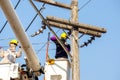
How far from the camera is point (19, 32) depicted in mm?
11680

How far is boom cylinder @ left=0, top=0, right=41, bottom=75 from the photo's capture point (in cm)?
1059

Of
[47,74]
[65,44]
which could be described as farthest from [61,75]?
[65,44]

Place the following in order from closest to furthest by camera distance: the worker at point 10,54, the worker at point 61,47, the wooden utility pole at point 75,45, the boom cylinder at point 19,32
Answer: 1. the boom cylinder at point 19,32
2. the wooden utility pole at point 75,45
3. the worker at point 10,54
4. the worker at point 61,47

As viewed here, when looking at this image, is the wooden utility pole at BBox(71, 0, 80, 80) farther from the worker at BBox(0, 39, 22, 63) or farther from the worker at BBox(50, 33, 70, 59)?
the worker at BBox(0, 39, 22, 63)

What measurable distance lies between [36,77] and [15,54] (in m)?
1.05

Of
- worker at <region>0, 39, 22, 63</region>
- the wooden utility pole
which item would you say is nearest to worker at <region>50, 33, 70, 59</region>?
the wooden utility pole

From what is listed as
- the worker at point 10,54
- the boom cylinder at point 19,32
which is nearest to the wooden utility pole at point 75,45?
the boom cylinder at point 19,32

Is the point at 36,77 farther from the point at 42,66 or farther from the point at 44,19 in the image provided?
the point at 44,19

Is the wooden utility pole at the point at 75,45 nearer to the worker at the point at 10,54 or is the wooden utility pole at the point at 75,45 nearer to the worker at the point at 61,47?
the worker at the point at 61,47

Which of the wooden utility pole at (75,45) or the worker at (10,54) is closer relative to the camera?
the wooden utility pole at (75,45)

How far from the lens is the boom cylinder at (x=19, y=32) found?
10593 mm

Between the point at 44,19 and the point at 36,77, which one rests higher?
the point at 44,19

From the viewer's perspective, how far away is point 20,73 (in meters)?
13.7

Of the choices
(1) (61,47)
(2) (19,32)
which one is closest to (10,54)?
(1) (61,47)
